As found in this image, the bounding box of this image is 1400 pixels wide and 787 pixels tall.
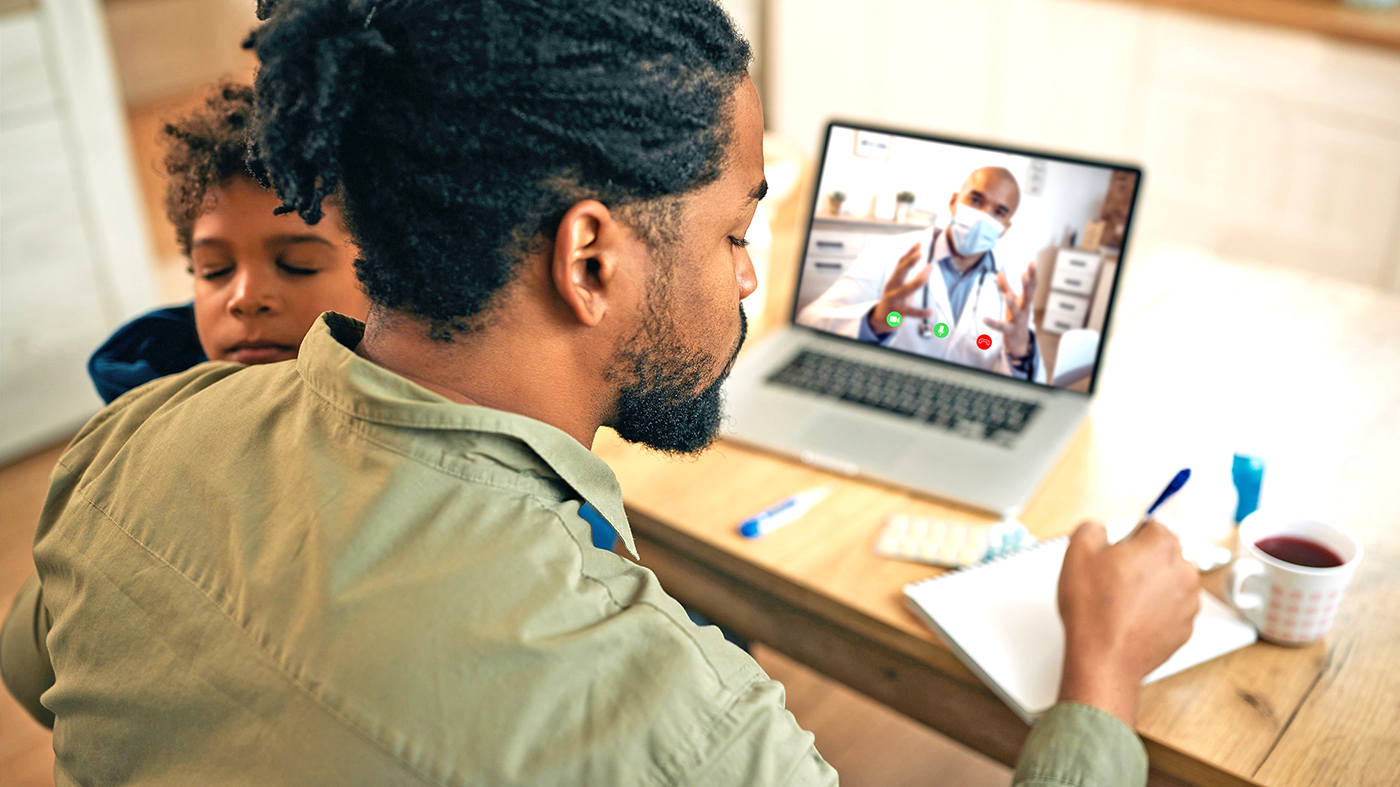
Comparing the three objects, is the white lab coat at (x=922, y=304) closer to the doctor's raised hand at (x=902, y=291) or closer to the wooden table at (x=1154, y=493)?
the doctor's raised hand at (x=902, y=291)

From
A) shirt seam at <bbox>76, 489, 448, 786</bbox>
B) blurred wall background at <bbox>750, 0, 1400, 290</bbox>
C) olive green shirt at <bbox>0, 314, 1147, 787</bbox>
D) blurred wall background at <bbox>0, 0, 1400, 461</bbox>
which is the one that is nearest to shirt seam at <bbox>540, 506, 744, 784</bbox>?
olive green shirt at <bbox>0, 314, 1147, 787</bbox>

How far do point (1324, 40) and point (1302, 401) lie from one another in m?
1.62

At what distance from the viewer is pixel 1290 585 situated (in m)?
0.91

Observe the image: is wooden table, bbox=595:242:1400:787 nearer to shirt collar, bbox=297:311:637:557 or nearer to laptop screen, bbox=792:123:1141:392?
laptop screen, bbox=792:123:1141:392

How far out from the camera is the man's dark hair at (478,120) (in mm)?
688

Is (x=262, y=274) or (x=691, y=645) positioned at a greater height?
(x=262, y=274)

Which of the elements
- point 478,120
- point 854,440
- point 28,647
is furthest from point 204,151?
point 854,440

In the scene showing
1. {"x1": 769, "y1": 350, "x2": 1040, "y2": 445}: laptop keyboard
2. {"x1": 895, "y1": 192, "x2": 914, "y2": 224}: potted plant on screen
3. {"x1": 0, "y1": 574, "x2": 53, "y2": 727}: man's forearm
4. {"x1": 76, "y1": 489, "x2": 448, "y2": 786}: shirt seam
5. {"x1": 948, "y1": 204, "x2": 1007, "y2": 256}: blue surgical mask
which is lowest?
{"x1": 0, "y1": 574, "x2": 53, "y2": 727}: man's forearm

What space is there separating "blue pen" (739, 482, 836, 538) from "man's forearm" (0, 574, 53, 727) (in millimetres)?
608

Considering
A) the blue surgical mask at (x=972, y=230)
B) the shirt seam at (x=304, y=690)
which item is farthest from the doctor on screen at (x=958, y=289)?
the shirt seam at (x=304, y=690)

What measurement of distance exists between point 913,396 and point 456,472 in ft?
2.33

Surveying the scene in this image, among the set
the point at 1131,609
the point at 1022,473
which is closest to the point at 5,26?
the point at 1022,473

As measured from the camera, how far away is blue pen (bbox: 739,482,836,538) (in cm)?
109

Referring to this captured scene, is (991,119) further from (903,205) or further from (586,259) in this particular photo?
(586,259)
